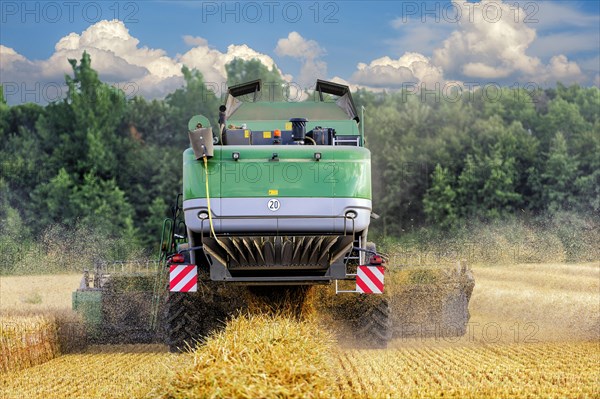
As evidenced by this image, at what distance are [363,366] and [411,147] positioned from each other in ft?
140

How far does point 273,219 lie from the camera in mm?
10945

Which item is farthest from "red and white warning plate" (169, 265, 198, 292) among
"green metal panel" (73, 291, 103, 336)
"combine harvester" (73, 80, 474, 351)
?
"green metal panel" (73, 291, 103, 336)

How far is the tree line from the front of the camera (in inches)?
1930

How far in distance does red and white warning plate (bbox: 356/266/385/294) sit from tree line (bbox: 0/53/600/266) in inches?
1342

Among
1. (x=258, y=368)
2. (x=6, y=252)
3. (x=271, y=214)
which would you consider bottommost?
(x=6, y=252)

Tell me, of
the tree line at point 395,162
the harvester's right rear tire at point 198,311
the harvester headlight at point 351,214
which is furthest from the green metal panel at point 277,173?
the tree line at point 395,162

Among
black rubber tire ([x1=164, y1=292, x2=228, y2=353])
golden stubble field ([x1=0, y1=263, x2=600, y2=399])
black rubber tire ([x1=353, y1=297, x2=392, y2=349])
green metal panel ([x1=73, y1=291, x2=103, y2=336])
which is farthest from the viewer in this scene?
green metal panel ([x1=73, y1=291, x2=103, y2=336])

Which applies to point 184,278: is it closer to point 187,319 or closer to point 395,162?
point 187,319

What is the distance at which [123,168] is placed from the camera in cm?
5422

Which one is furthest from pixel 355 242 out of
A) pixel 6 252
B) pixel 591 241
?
pixel 6 252

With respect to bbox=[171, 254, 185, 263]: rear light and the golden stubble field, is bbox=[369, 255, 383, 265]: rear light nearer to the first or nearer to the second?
the golden stubble field

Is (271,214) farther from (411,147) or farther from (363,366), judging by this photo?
(411,147)

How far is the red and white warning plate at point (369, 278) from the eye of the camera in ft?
38.4

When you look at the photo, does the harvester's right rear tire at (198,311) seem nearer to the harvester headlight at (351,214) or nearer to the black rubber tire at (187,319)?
the black rubber tire at (187,319)
